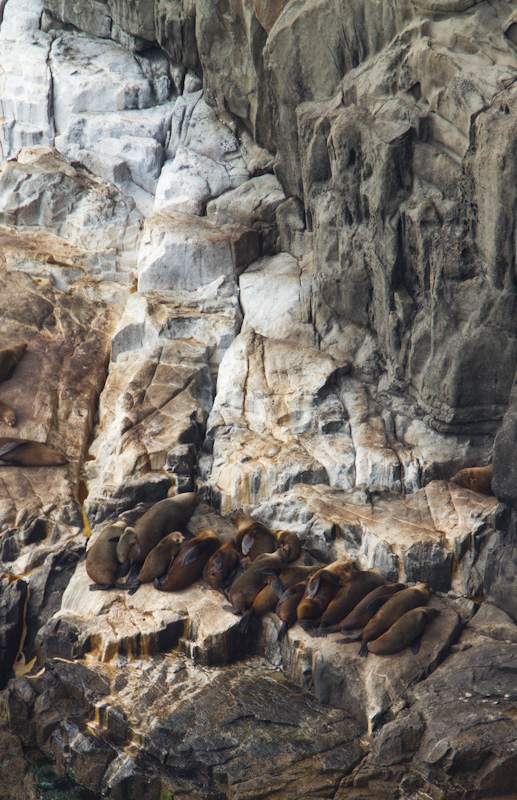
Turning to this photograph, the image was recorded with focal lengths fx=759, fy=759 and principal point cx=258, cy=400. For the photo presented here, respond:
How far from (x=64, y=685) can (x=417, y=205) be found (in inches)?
294

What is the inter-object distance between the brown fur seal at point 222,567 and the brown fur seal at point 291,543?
23.8 inches

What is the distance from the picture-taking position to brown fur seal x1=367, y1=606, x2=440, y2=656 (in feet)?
25.6

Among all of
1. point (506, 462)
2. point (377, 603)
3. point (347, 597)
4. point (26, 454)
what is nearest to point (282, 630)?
point (347, 597)

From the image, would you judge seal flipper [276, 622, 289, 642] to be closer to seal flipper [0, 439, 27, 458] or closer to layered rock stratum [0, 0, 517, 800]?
layered rock stratum [0, 0, 517, 800]

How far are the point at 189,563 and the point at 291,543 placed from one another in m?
1.27

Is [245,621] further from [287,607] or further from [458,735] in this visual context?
[458,735]

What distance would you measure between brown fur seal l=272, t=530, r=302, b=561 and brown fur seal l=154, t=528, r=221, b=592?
819 mm

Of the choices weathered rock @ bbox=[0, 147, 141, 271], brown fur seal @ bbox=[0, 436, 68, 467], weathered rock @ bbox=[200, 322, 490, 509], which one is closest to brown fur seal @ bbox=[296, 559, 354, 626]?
weathered rock @ bbox=[200, 322, 490, 509]

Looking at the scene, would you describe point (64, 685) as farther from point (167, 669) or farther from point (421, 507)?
point (421, 507)

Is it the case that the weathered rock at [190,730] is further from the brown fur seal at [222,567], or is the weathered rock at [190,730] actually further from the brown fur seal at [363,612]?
the brown fur seal at [222,567]

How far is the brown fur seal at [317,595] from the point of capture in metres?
8.33

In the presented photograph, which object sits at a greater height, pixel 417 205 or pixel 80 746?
pixel 417 205

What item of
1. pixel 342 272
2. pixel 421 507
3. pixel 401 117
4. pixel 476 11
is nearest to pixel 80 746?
pixel 421 507

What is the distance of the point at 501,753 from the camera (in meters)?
6.64
